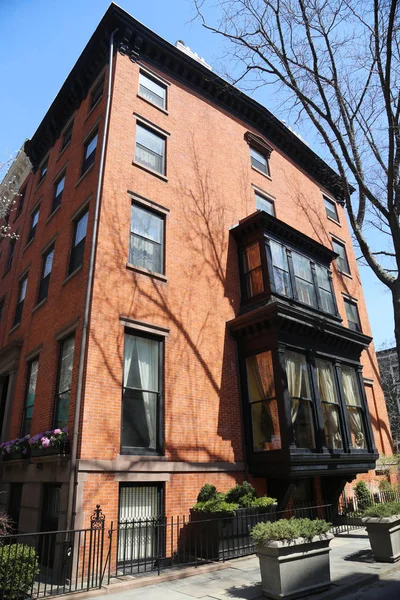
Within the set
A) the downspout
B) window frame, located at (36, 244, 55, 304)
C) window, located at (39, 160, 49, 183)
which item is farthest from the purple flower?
window, located at (39, 160, 49, 183)

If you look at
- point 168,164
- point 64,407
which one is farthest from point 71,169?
point 64,407

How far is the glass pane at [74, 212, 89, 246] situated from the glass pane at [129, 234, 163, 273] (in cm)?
176

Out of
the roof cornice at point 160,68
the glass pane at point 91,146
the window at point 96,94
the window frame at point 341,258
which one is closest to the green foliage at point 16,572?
the glass pane at point 91,146

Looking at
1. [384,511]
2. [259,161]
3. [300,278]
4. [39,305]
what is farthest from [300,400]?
[259,161]

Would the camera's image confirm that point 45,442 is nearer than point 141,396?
Yes

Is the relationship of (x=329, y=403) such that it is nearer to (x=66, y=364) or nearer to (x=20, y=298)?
(x=66, y=364)

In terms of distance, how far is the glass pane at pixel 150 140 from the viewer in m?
14.3

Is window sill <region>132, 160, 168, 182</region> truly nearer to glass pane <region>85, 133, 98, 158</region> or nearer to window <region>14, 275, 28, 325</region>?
glass pane <region>85, 133, 98, 158</region>

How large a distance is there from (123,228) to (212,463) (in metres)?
7.16

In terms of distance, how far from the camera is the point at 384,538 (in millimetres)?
8742

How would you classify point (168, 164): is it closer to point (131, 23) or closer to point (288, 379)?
point (131, 23)

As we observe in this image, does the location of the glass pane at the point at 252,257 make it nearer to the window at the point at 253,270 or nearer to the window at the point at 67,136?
the window at the point at 253,270

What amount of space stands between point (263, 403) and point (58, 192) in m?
11.8

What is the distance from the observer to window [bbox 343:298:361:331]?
21.0 meters
